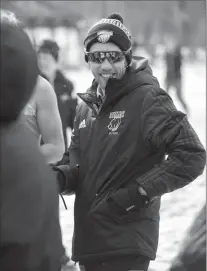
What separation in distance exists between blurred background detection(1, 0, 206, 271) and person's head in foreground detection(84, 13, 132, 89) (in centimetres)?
196

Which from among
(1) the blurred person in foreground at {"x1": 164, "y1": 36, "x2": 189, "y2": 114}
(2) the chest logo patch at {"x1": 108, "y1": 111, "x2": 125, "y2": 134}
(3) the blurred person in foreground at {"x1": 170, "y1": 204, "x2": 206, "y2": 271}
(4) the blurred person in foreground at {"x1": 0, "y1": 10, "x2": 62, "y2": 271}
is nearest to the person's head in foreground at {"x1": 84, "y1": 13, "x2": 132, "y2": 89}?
(2) the chest logo patch at {"x1": 108, "y1": 111, "x2": 125, "y2": 134}

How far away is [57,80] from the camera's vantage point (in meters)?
5.15

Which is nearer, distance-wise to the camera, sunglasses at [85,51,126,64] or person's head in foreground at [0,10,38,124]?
person's head in foreground at [0,10,38,124]

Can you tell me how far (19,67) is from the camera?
1.61m

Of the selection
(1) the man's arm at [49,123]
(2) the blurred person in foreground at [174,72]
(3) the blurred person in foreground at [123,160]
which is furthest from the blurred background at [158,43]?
(3) the blurred person in foreground at [123,160]

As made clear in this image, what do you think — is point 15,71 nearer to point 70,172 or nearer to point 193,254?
point 70,172

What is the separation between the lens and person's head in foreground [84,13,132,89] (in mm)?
2844

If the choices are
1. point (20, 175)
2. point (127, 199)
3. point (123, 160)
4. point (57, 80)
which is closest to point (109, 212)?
point (127, 199)

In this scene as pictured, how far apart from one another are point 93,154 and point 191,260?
658 millimetres

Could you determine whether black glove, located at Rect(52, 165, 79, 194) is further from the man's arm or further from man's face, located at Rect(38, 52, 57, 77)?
man's face, located at Rect(38, 52, 57, 77)

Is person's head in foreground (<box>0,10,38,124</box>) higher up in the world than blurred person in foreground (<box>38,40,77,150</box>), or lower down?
higher up

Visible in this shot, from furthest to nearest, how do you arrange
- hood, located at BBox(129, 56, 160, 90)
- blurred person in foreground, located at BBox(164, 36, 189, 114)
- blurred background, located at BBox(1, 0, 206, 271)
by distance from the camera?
blurred person in foreground, located at BBox(164, 36, 189, 114) → blurred background, located at BBox(1, 0, 206, 271) → hood, located at BBox(129, 56, 160, 90)

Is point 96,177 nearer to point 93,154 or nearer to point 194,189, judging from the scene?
point 93,154

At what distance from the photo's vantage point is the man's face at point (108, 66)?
2.84m
